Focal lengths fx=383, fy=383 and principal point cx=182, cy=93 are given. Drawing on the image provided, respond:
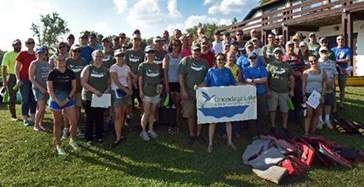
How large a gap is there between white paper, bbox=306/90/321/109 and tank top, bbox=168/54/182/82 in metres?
2.88

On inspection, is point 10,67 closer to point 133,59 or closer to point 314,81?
point 133,59

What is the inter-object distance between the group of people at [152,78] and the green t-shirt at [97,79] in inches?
0.8

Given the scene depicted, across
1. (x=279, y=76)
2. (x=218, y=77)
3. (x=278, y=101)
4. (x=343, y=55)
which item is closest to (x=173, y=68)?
(x=218, y=77)

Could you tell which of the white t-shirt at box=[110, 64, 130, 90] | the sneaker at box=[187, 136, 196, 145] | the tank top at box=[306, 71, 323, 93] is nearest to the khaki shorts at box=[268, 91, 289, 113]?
the tank top at box=[306, 71, 323, 93]

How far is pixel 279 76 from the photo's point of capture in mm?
8148

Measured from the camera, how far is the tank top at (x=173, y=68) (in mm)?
8094

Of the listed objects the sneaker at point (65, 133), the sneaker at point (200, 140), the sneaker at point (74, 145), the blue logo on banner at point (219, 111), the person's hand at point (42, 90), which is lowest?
the sneaker at point (200, 140)

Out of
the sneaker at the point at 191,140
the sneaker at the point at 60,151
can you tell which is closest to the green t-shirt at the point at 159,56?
the sneaker at the point at 191,140

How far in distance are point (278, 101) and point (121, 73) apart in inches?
134

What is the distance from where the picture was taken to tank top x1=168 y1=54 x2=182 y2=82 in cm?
809

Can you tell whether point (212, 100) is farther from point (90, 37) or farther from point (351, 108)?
point (351, 108)

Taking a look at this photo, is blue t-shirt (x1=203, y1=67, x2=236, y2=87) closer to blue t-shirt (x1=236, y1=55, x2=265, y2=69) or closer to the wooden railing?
blue t-shirt (x1=236, y1=55, x2=265, y2=69)

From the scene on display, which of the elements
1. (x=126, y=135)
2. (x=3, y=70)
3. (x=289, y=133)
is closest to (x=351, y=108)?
(x=289, y=133)

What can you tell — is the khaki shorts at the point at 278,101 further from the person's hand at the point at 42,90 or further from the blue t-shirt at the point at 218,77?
the person's hand at the point at 42,90
